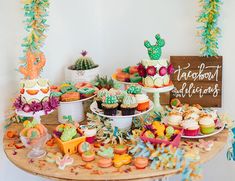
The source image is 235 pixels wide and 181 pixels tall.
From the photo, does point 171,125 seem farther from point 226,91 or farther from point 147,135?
point 226,91

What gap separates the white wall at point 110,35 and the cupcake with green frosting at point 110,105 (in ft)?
1.72

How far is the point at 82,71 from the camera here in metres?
1.77

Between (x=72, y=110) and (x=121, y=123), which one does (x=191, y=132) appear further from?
(x=72, y=110)

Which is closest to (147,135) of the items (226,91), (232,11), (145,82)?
(145,82)

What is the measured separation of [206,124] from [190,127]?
0.23 ft

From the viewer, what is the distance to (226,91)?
1787mm

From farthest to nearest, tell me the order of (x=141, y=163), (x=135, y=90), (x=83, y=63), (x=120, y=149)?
(x=83, y=63) → (x=135, y=90) → (x=120, y=149) → (x=141, y=163)

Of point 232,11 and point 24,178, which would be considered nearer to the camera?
point 232,11

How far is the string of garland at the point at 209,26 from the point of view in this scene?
1.66 meters

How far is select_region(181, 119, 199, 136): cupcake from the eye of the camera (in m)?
1.36

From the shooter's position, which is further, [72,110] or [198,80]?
[198,80]

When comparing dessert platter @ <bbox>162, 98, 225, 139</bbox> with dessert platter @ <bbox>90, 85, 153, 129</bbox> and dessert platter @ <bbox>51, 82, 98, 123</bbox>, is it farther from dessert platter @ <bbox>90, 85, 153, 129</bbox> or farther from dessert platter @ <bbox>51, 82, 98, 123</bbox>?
dessert platter @ <bbox>51, 82, 98, 123</bbox>

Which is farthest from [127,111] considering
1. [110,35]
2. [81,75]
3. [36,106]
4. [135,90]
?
[110,35]

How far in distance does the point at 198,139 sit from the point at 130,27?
807 millimetres
